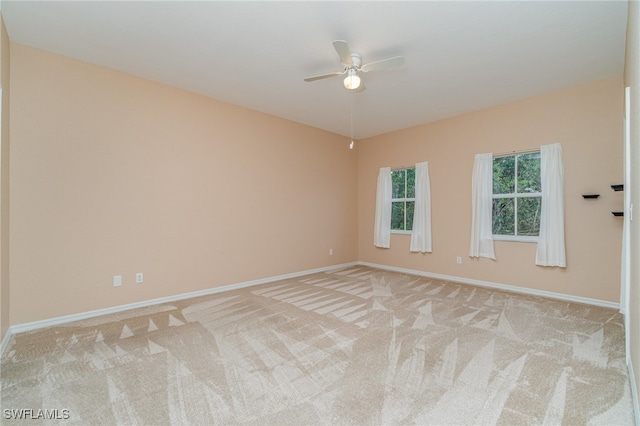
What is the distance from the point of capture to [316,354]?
2381 mm

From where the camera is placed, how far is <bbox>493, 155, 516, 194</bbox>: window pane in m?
4.40

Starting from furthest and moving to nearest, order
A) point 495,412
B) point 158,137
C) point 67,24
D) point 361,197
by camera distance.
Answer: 1. point 361,197
2. point 158,137
3. point 67,24
4. point 495,412

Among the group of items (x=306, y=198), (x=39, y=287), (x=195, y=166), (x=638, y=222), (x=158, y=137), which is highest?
(x=158, y=137)

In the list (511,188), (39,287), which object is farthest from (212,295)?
(511,188)

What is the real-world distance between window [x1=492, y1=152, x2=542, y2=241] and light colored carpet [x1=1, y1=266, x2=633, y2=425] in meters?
1.15

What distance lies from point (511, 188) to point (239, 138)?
4.31 metres

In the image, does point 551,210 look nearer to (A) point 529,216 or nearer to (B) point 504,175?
(A) point 529,216

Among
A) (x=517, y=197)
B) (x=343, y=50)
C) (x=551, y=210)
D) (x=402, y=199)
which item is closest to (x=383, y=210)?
(x=402, y=199)

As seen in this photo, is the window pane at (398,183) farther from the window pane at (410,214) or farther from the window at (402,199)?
the window pane at (410,214)

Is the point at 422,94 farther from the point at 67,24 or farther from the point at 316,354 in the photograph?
the point at 67,24

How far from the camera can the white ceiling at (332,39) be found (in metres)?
2.36

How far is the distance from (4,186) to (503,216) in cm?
609

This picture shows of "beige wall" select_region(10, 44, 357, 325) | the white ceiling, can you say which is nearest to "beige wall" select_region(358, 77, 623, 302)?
the white ceiling

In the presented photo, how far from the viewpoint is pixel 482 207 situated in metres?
4.55
